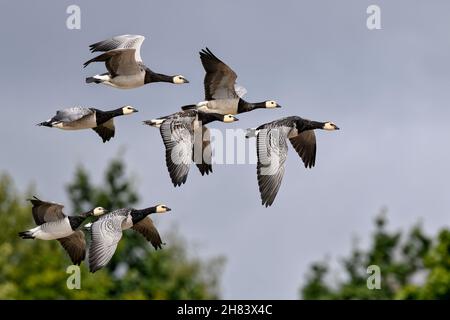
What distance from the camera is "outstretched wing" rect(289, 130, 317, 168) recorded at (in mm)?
20297

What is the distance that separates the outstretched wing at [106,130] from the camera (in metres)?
19.0

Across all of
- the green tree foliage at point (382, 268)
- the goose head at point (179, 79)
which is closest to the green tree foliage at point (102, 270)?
the green tree foliage at point (382, 268)

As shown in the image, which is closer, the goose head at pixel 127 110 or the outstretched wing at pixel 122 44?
the goose head at pixel 127 110

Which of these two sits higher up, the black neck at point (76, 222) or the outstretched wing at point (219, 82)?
the outstretched wing at point (219, 82)

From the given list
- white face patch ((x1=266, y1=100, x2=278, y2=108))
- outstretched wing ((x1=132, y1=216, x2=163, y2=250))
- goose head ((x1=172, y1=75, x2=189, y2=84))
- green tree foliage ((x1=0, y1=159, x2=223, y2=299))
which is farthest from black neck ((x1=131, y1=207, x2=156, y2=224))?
green tree foliage ((x1=0, y1=159, x2=223, y2=299))

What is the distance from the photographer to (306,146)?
20391 millimetres

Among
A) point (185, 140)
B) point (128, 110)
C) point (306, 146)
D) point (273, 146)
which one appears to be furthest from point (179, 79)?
point (185, 140)

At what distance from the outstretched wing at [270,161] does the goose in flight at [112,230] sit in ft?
3.75

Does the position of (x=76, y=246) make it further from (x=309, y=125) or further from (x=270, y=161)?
(x=309, y=125)

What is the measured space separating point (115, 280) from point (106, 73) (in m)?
28.0

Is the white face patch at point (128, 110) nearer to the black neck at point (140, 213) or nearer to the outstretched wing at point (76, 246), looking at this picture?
the black neck at point (140, 213)

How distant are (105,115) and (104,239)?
230 centimetres
